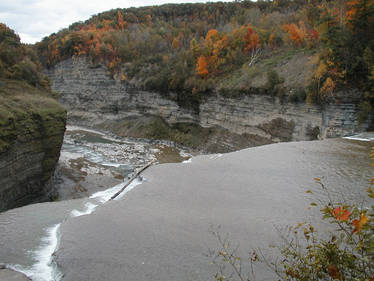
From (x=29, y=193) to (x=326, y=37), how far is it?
78.7ft

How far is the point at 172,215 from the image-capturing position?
7727 millimetres

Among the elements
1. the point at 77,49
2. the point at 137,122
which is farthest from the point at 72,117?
the point at 137,122

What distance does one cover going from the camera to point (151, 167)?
1248 cm

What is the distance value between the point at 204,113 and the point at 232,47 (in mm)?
10441

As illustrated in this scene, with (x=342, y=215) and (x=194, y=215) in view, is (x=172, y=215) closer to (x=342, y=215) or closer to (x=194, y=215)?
(x=194, y=215)

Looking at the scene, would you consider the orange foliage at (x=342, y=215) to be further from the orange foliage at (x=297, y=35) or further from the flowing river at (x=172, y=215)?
the orange foliage at (x=297, y=35)

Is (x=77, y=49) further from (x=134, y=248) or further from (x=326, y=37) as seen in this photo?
(x=134, y=248)

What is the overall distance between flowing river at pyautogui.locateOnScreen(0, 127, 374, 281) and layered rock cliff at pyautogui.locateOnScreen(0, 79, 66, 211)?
6500 mm

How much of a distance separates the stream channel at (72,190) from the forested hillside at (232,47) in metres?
10.8

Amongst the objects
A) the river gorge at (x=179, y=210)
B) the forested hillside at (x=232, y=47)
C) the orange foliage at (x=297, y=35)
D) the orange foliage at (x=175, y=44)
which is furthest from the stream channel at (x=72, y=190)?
the orange foliage at (x=175, y=44)

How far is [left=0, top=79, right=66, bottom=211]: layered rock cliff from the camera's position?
14430 millimetres

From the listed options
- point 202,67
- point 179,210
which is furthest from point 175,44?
point 179,210

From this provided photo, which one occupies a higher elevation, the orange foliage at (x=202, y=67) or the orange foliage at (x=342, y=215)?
the orange foliage at (x=202, y=67)

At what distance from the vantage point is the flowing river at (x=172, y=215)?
18.9 ft
